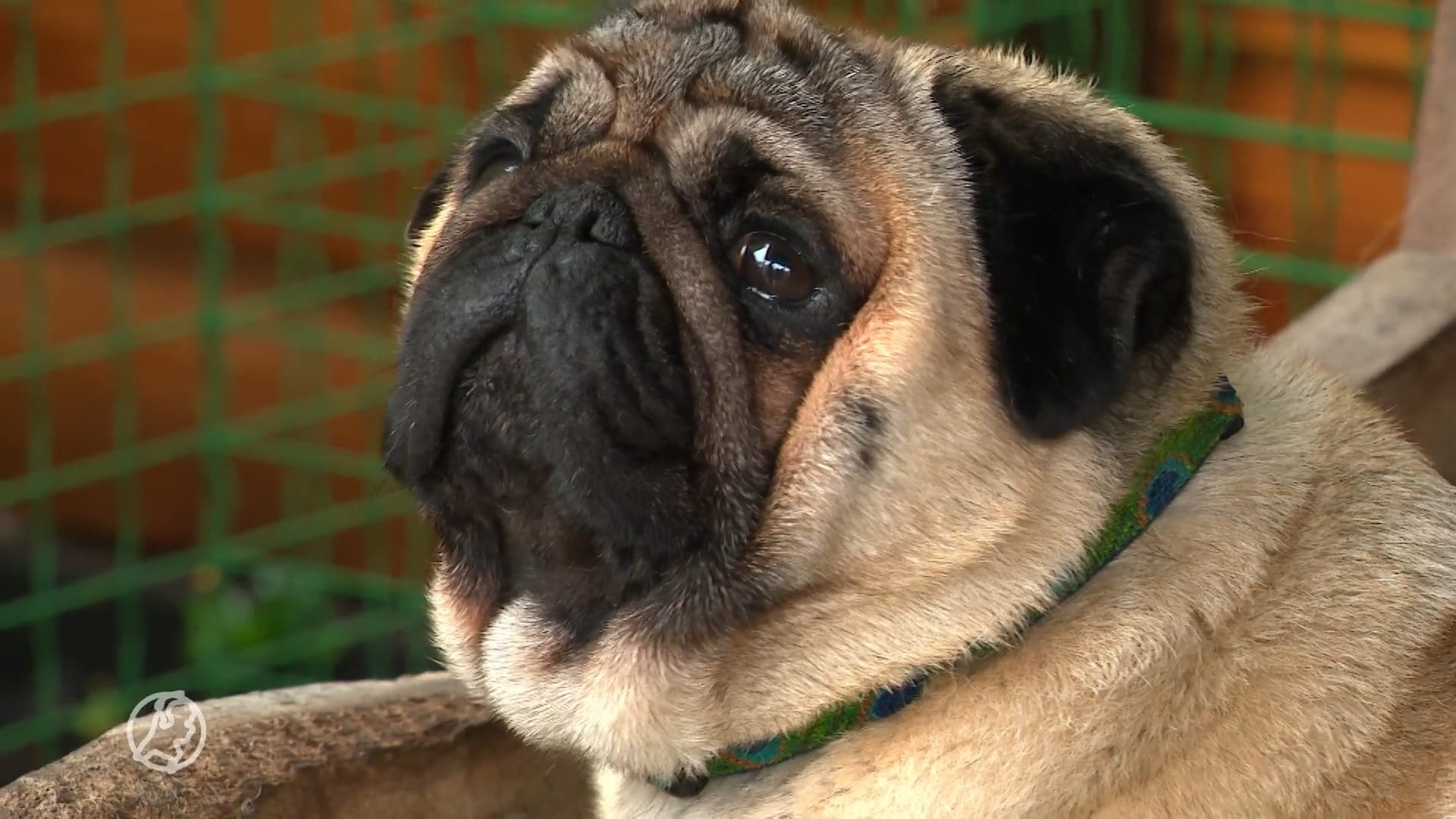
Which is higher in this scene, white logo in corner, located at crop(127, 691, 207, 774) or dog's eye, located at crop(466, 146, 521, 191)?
dog's eye, located at crop(466, 146, 521, 191)

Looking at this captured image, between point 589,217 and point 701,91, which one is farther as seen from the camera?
point 701,91

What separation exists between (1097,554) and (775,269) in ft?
1.63

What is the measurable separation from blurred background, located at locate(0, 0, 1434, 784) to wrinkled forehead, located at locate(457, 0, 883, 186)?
2.22 metres

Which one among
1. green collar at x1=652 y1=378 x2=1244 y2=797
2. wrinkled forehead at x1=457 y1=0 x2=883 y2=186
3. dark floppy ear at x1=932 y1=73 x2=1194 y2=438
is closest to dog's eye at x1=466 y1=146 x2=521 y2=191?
wrinkled forehead at x1=457 y1=0 x2=883 y2=186

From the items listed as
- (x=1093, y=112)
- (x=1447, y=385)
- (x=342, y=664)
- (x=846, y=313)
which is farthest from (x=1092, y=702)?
(x=342, y=664)

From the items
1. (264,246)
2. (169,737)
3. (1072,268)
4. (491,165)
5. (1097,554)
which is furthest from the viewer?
(264,246)

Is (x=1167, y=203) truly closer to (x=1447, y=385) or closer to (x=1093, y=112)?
(x=1093, y=112)

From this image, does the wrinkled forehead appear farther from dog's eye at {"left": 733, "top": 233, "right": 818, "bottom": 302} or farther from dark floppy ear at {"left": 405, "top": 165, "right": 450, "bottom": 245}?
dark floppy ear at {"left": 405, "top": 165, "right": 450, "bottom": 245}

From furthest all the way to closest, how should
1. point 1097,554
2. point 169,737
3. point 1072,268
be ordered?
point 169,737
point 1097,554
point 1072,268

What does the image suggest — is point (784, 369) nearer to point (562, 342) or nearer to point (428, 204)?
point (562, 342)

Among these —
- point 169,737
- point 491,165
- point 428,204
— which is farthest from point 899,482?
point 169,737

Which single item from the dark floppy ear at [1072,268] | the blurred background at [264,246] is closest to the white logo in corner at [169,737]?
the dark floppy ear at [1072,268]

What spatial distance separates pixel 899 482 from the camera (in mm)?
2047

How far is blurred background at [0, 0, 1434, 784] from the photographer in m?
4.64
